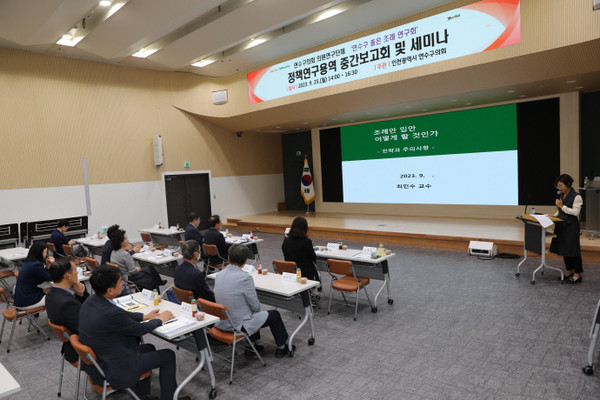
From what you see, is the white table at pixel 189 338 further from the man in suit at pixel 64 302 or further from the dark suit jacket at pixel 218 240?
the dark suit jacket at pixel 218 240

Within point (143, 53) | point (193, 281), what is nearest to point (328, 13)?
point (143, 53)

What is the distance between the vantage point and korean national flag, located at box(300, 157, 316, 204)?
44.9ft

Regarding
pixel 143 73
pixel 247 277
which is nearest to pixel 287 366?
pixel 247 277

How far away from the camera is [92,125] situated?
33.3 feet

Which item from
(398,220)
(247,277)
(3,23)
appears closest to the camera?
(247,277)

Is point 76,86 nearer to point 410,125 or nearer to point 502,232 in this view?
point 410,125

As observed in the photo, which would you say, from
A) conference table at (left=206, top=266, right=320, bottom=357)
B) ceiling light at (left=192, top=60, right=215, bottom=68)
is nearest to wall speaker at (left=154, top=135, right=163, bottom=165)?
ceiling light at (left=192, top=60, right=215, bottom=68)

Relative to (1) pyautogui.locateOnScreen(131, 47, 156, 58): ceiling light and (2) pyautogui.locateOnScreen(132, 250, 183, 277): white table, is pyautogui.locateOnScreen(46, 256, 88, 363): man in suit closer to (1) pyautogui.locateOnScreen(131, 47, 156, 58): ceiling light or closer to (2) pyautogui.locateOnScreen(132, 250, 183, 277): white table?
(2) pyautogui.locateOnScreen(132, 250, 183, 277): white table

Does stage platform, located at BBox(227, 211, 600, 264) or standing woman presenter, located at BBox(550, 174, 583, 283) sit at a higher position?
standing woman presenter, located at BBox(550, 174, 583, 283)

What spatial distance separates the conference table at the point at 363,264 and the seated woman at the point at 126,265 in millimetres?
2298

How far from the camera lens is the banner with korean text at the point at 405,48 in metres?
6.58

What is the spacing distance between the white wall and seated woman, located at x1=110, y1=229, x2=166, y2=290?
5.36 meters

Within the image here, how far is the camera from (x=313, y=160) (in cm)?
1380

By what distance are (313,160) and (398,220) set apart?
14.0ft
